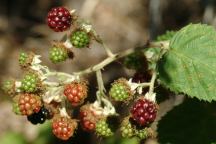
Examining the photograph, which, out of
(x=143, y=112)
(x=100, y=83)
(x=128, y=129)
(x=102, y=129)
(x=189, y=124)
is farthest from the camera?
(x=189, y=124)

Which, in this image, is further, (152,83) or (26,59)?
(26,59)

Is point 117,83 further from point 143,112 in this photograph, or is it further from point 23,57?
point 23,57

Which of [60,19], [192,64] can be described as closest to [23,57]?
[60,19]

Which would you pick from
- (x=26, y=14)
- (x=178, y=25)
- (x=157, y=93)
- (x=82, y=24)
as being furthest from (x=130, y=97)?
(x=26, y=14)

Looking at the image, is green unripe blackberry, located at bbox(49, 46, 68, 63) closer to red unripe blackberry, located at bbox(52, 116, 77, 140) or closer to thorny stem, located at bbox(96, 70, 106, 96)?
thorny stem, located at bbox(96, 70, 106, 96)

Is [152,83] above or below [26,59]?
below

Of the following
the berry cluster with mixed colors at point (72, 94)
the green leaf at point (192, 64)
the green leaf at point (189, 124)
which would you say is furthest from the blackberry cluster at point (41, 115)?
the green leaf at point (189, 124)

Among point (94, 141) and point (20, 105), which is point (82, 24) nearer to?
point (20, 105)

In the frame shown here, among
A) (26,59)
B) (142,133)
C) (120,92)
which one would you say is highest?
(26,59)

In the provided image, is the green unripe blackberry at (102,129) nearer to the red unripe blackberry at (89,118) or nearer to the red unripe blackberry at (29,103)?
the red unripe blackberry at (89,118)
